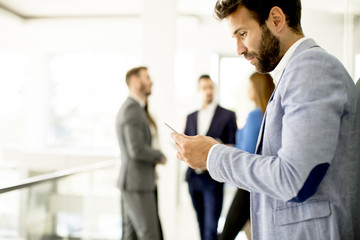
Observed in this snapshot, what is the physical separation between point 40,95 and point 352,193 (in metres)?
8.46

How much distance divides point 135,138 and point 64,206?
1.13m

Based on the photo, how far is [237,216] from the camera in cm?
230

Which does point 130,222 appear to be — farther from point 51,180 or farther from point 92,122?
point 92,122

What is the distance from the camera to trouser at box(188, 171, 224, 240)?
332 centimetres

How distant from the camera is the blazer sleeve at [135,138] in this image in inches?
109

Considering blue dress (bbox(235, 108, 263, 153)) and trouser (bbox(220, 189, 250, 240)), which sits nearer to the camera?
trouser (bbox(220, 189, 250, 240))

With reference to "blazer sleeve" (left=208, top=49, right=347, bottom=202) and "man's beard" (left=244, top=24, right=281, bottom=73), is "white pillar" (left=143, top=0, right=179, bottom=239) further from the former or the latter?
"blazer sleeve" (left=208, top=49, right=347, bottom=202)

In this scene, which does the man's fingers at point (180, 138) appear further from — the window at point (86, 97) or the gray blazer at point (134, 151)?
the window at point (86, 97)

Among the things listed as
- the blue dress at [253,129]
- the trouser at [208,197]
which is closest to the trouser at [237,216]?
the blue dress at [253,129]

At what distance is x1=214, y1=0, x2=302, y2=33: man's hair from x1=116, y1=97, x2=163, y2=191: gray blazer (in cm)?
188

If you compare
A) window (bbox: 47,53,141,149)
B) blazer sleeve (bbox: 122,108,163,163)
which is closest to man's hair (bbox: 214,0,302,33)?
blazer sleeve (bbox: 122,108,163,163)

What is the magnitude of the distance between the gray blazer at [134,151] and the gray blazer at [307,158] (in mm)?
1902

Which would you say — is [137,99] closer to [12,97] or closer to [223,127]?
[223,127]

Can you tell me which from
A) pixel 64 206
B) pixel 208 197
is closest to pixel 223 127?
pixel 208 197
